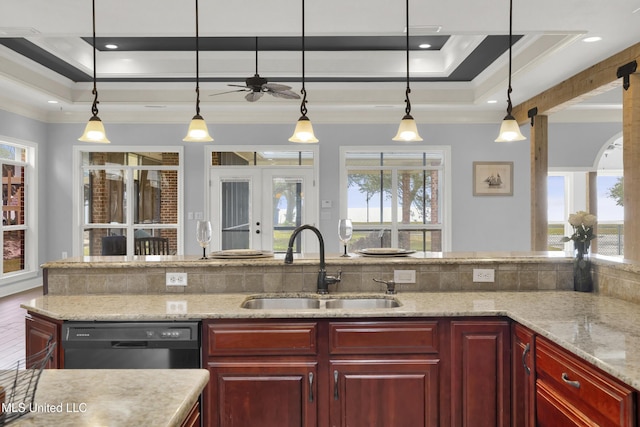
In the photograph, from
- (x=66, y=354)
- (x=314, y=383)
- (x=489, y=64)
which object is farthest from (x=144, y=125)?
(x=314, y=383)

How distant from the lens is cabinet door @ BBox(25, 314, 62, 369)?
212cm

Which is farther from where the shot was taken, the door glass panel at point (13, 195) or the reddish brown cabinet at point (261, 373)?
the door glass panel at point (13, 195)

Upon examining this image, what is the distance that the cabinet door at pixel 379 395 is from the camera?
2.11 m

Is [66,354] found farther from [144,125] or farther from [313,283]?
[144,125]

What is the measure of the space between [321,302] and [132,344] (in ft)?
3.21

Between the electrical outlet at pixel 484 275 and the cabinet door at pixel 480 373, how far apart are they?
1.91ft

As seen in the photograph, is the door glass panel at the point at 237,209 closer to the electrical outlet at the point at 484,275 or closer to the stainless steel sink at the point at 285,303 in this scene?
the stainless steel sink at the point at 285,303

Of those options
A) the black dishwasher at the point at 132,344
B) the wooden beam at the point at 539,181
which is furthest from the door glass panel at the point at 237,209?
the black dishwasher at the point at 132,344

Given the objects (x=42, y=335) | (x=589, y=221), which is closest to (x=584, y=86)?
(x=589, y=221)

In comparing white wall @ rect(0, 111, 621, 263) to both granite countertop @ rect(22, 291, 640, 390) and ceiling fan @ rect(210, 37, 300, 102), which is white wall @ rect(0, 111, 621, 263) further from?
granite countertop @ rect(22, 291, 640, 390)

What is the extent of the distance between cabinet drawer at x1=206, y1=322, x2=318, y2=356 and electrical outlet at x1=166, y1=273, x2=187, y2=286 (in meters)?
0.62

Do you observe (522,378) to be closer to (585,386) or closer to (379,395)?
(585,386)

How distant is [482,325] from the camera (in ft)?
7.08

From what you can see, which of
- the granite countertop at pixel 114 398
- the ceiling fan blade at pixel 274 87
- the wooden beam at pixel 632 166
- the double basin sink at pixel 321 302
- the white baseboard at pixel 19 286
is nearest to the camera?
the granite countertop at pixel 114 398
